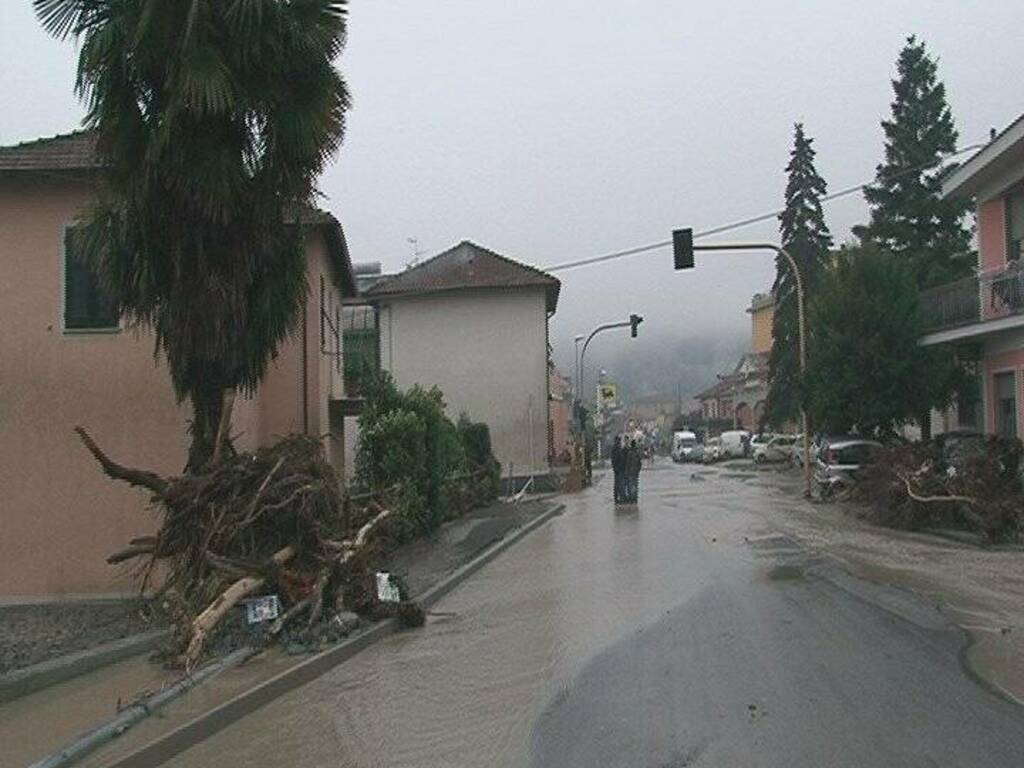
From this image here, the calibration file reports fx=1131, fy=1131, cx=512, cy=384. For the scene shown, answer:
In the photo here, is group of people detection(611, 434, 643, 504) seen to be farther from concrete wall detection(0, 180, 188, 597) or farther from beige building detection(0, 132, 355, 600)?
concrete wall detection(0, 180, 188, 597)

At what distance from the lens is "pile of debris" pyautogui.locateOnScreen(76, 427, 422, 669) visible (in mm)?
10648

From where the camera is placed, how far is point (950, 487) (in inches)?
791

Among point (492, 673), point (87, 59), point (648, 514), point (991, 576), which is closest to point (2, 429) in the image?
point (87, 59)

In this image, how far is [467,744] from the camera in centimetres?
718

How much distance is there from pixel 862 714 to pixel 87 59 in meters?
9.58

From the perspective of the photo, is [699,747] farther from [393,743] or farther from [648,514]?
[648,514]

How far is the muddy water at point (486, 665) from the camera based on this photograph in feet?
23.8

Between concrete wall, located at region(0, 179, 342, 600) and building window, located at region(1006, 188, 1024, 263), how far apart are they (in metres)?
18.6

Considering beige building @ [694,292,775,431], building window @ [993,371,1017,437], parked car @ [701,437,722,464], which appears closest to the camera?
building window @ [993,371,1017,437]

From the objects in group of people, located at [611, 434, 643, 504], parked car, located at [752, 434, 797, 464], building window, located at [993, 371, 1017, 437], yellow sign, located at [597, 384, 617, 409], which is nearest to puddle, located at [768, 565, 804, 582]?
building window, located at [993, 371, 1017, 437]

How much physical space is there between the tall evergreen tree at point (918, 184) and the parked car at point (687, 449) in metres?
30.8

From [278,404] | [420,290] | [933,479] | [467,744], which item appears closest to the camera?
[467,744]

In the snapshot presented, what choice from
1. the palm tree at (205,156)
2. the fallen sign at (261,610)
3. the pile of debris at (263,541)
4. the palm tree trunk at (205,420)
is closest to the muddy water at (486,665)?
the pile of debris at (263,541)

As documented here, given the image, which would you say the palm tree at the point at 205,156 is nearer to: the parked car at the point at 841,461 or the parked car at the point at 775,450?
the parked car at the point at 841,461
